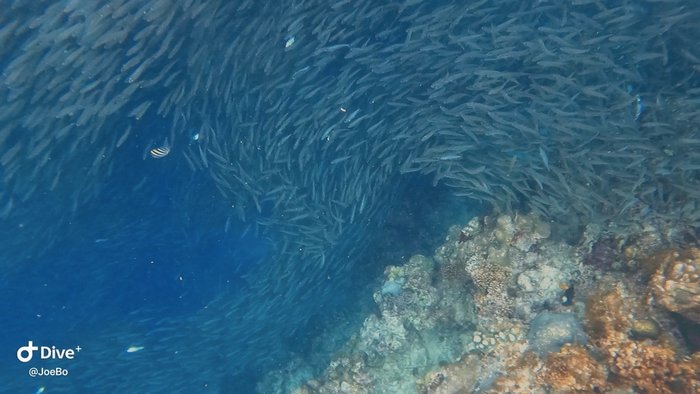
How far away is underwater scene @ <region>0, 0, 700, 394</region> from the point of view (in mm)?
6699

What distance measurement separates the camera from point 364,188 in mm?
8984

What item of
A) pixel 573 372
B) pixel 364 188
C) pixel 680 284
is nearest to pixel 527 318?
pixel 573 372

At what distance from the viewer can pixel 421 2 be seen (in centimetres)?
780

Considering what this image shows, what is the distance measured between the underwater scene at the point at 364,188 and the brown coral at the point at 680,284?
0.03 m

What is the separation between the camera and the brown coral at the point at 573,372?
5656 millimetres

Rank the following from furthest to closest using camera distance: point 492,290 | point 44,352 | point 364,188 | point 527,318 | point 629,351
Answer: point 44,352 < point 364,188 < point 492,290 < point 527,318 < point 629,351

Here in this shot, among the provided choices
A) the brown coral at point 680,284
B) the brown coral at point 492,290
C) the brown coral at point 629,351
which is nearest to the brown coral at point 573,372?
the brown coral at point 629,351

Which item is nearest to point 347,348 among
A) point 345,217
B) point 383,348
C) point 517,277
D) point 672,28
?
point 383,348

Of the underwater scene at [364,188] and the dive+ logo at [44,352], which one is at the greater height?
the underwater scene at [364,188]

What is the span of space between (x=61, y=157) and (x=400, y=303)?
657 centimetres

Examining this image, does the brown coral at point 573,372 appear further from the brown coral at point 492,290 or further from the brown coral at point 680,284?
the brown coral at point 492,290

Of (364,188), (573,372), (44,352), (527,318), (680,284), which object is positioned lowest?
(527,318)

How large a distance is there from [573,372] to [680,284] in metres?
1.64

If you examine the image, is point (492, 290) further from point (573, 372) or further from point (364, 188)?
point (364, 188)
